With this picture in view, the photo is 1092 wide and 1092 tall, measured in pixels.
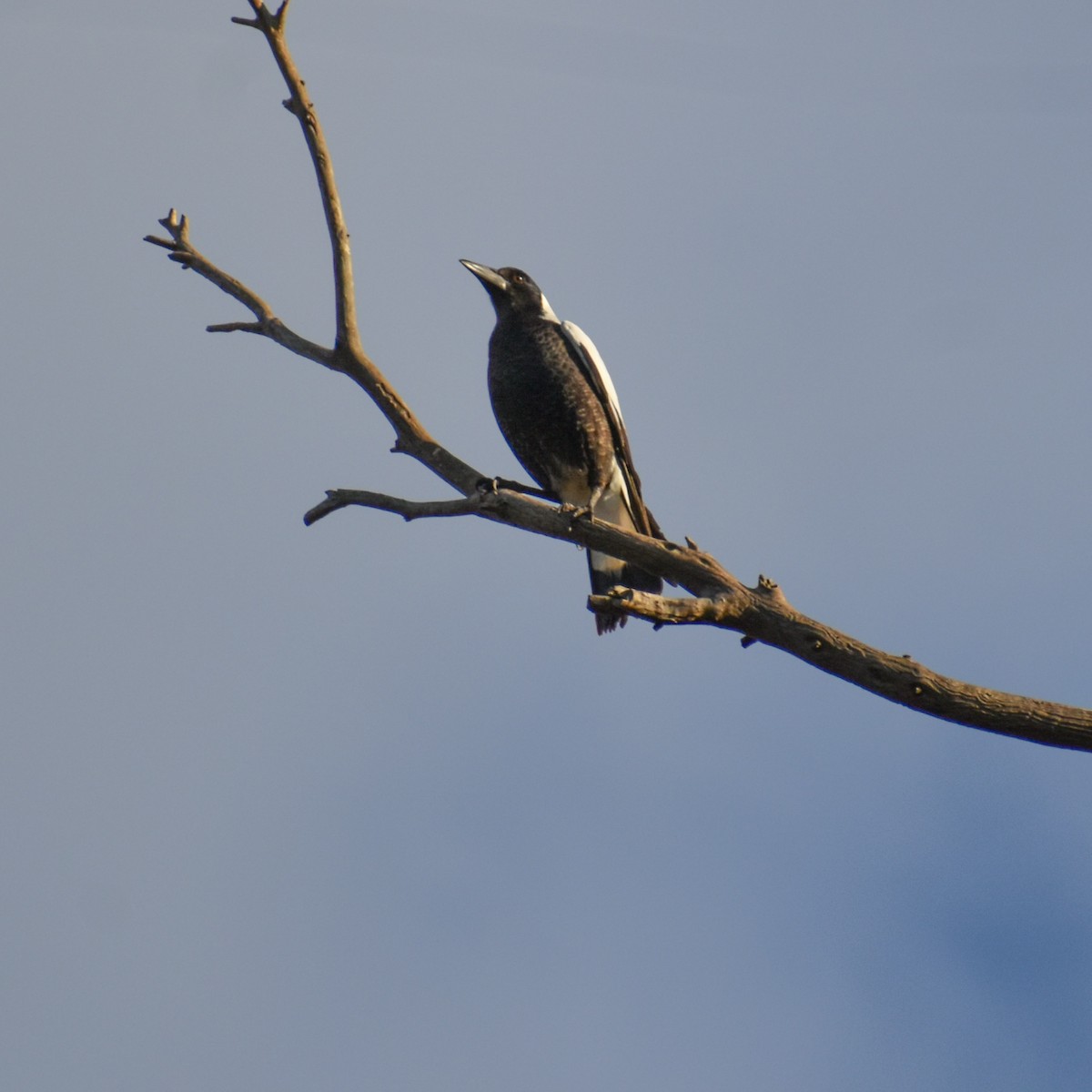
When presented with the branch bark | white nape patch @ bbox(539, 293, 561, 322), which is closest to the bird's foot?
the branch bark

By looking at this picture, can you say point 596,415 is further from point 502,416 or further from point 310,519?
point 310,519

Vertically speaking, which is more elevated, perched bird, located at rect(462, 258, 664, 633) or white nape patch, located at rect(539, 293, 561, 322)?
white nape patch, located at rect(539, 293, 561, 322)

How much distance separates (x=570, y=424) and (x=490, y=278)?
101cm

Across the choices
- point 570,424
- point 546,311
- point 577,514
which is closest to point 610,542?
point 577,514

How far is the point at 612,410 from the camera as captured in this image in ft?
18.4

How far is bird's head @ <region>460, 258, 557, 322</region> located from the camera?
6000mm

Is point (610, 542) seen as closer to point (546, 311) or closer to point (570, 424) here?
point (570, 424)

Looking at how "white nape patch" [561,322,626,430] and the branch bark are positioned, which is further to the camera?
"white nape patch" [561,322,626,430]

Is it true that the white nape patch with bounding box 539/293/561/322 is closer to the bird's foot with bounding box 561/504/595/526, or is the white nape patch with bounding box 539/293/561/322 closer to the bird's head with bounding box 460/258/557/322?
the bird's head with bounding box 460/258/557/322

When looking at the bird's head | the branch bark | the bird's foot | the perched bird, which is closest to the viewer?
the branch bark

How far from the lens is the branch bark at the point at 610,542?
3.61m

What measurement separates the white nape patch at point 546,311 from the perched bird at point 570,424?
13 centimetres

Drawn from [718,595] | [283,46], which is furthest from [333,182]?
[718,595]

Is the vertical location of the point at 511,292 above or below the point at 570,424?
above
